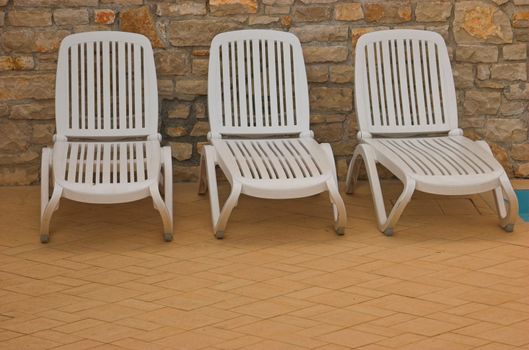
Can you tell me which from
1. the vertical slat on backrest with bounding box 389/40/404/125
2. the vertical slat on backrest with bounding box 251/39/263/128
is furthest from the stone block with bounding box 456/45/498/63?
the vertical slat on backrest with bounding box 251/39/263/128

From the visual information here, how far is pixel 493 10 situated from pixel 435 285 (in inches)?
105

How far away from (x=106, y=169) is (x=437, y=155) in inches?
81.6

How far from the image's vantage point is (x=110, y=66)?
6.78 meters

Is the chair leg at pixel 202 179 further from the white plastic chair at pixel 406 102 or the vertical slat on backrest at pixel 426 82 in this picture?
the vertical slat on backrest at pixel 426 82

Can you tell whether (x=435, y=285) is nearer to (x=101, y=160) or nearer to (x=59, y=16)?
(x=101, y=160)

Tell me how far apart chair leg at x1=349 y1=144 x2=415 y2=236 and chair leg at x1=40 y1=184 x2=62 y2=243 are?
193cm

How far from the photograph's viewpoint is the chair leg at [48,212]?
5.61 meters

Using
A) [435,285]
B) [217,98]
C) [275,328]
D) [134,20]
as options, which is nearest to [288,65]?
[217,98]

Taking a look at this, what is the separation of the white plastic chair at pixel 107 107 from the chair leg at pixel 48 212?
8.6 inches

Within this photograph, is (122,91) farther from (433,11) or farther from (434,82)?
(433,11)

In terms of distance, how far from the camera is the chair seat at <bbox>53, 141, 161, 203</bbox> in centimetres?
560

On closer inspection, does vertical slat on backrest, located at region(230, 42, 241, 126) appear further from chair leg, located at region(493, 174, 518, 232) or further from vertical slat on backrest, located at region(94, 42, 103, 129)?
chair leg, located at region(493, 174, 518, 232)

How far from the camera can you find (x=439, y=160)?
6.04 meters

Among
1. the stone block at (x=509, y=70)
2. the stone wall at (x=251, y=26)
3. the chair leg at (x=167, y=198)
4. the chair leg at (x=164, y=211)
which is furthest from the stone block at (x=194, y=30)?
the stone block at (x=509, y=70)
